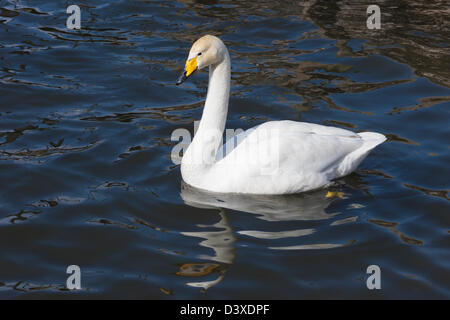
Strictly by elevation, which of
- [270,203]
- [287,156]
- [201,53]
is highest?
[201,53]

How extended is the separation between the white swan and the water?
0.19 meters

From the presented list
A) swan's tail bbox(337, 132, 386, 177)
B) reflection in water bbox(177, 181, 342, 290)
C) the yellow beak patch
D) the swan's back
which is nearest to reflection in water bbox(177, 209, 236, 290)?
reflection in water bbox(177, 181, 342, 290)

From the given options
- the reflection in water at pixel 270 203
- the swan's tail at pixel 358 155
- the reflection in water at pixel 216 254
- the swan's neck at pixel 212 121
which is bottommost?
the reflection in water at pixel 216 254

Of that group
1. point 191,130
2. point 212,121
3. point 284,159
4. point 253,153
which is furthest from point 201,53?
point 191,130

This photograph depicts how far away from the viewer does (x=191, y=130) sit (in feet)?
29.1

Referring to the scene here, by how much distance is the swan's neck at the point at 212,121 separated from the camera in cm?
728

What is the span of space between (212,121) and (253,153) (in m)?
0.60

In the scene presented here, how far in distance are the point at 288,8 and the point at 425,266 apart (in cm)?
732

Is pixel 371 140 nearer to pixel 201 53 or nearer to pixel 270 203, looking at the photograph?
pixel 270 203

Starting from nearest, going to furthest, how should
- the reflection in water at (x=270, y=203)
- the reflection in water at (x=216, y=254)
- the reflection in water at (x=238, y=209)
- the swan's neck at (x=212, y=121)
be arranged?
the reflection in water at (x=216, y=254) → the reflection in water at (x=238, y=209) → the reflection in water at (x=270, y=203) → the swan's neck at (x=212, y=121)

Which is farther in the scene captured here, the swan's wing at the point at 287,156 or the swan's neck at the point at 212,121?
the swan's neck at the point at 212,121

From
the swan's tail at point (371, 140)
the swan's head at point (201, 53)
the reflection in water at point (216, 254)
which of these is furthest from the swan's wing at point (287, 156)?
the swan's head at point (201, 53)

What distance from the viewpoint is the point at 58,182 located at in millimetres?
7480

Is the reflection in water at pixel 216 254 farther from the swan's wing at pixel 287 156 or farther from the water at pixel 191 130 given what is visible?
the swan's wing at pixel 287 156
